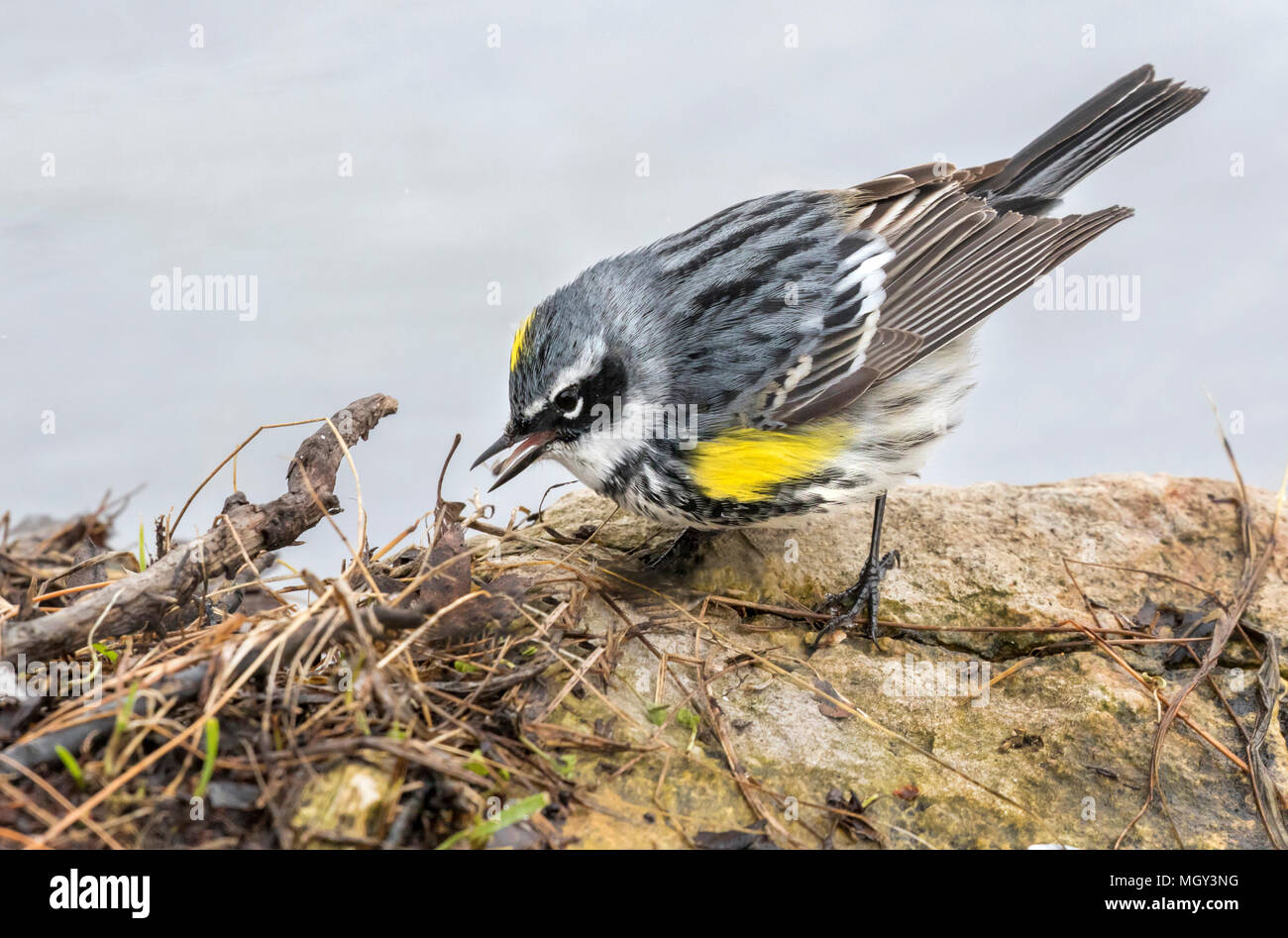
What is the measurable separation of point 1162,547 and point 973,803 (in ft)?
6.57

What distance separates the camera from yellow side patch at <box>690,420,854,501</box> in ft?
12.6

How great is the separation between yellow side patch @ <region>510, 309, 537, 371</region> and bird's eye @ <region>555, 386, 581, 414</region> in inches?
8.3

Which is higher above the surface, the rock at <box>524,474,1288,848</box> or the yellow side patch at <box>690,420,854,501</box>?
the yellow side patch at <box>690,420,854,501</box>

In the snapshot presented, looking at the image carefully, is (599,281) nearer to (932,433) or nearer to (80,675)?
(932,433)

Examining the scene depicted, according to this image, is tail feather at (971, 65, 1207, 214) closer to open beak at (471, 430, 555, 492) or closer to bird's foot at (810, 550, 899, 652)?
bird's foot at (810, 550, 899, 652)

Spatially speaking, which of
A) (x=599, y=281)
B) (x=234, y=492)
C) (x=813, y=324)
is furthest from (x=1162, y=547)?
(x=234, y=492)

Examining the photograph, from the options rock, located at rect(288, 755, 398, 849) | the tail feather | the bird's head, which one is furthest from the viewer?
the tail feather

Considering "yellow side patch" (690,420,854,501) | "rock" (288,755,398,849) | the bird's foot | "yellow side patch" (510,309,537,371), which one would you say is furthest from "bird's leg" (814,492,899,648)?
"rock" (288,755,398,849)

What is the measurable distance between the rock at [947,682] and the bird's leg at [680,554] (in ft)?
0.18

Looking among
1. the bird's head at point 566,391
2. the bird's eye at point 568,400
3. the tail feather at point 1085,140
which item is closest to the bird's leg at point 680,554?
Answer: the bird's head at point 566,391

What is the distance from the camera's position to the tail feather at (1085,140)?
4.86m

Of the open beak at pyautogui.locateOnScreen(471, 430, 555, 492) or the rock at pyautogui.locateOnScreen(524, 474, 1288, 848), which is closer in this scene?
the rock at pyautogui.locateOnScreen(524, 474, 1288, 848)

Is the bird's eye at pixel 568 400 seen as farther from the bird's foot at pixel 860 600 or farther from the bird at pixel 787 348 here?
the bird's foot at pixel 860 600

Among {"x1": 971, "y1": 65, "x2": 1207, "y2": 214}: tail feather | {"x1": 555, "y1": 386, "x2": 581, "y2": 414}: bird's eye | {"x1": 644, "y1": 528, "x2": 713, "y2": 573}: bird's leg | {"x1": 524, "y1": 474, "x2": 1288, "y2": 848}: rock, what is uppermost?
{"x1": 971, "y1": 65, "x2": 1207, "y2": 214}: tail feather
